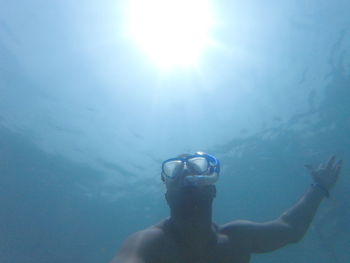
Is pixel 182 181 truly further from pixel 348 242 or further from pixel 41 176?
pixel 348 242

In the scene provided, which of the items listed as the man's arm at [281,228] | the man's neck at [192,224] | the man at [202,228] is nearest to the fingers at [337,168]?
the man at [202,228]

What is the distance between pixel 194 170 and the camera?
12.8ft

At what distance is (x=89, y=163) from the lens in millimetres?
25062

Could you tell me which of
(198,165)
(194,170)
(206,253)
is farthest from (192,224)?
(198,165)

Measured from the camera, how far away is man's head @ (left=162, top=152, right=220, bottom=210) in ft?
11.3

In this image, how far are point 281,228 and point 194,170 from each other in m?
1.50

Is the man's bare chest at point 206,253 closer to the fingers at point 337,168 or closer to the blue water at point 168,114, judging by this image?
the fingers at point 337,168

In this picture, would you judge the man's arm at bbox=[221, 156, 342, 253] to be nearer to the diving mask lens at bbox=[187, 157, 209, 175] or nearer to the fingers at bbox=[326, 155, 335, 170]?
the fingers at bbox=[326, 155, 335, 170]

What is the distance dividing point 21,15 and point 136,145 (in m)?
11.4

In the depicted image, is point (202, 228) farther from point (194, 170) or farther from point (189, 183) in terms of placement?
point (194, 170)

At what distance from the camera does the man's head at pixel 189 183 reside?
3.44 meters

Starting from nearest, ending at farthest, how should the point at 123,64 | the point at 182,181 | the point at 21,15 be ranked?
1. the point at 182,181
2. the point at 21,15
3. the point at 123,64

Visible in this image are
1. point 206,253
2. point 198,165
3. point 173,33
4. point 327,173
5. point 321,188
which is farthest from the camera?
point 173,33

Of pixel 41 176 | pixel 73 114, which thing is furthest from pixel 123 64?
pixel 41 176
